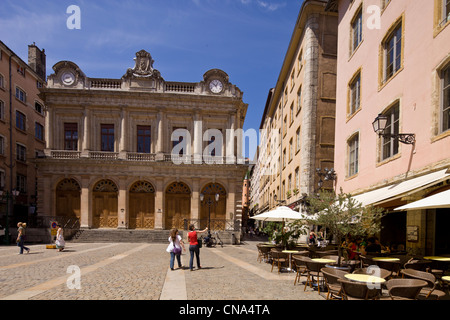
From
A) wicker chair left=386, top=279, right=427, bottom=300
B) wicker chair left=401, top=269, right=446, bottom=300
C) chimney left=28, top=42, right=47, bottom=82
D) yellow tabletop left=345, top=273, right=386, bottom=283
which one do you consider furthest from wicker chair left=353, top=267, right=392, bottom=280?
chimney left=28, top=42, right=47, bottom=82

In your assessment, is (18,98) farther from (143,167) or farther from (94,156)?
(143,167)

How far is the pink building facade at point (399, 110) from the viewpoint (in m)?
8.66

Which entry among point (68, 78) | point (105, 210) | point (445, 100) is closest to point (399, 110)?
point (445, 100)

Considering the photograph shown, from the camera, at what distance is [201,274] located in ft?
32.6

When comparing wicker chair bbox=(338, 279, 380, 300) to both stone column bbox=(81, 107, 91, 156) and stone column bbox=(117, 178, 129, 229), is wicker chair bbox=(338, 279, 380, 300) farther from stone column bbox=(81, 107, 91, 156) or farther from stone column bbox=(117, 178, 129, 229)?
stone column bbox=(81, 107, 91, 156)

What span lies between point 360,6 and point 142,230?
23862 millimetres

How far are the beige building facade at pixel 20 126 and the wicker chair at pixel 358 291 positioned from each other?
2973cm

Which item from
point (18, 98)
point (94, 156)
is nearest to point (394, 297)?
point (94, 156)

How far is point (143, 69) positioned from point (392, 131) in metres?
24.8

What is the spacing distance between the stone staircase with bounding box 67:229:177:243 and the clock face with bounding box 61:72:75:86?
47.8 ft

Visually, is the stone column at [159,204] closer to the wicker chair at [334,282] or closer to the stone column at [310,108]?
the stone column at [310,108]

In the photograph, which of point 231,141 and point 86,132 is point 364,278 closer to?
point 231,141

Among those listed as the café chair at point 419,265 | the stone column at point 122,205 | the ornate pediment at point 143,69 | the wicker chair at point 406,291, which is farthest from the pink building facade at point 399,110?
the stone column at point 122,205

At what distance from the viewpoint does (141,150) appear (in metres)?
29.4
